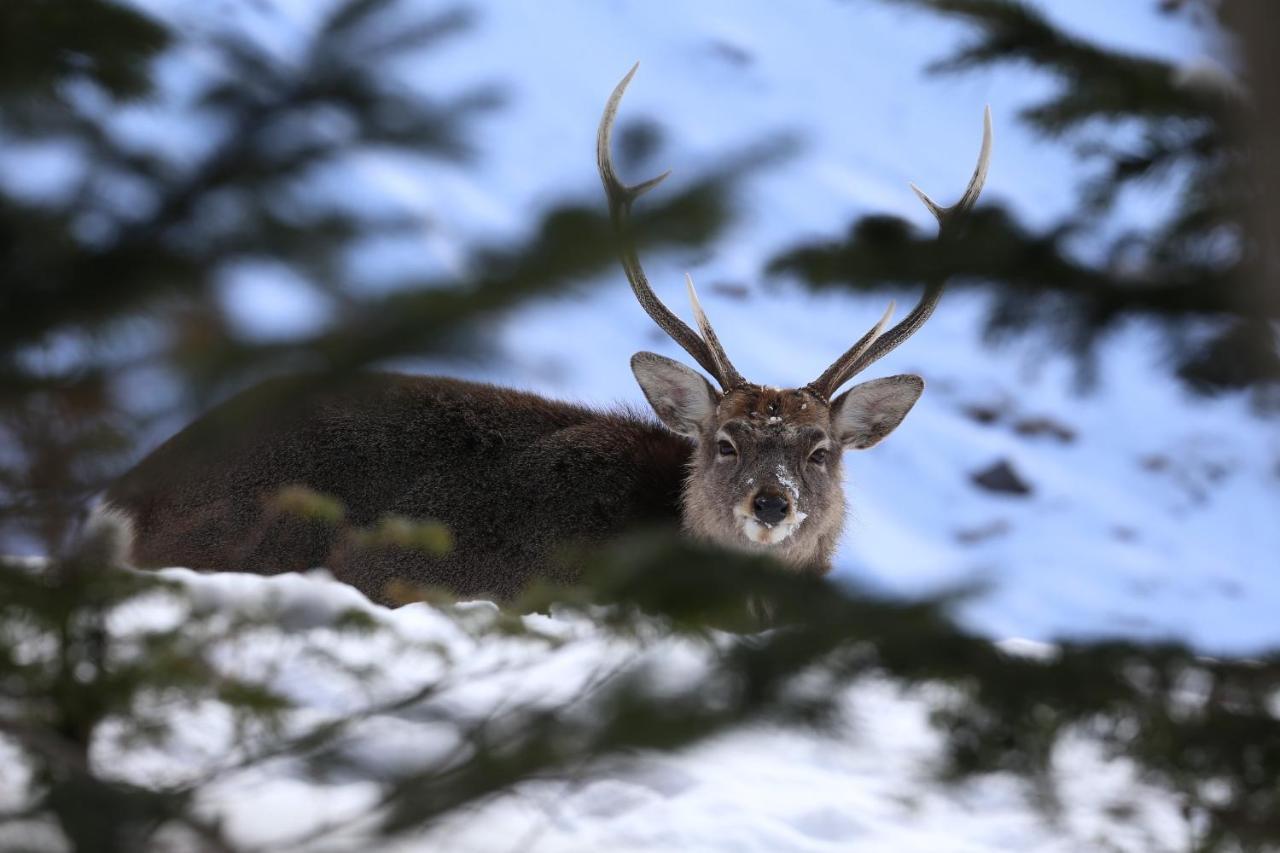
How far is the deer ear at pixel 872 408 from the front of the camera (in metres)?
6.67

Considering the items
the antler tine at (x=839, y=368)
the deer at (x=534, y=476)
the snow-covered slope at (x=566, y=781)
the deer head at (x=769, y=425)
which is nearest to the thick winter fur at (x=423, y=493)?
the deer at (x=534, y=476)

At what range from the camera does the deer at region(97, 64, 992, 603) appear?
6.22 meters

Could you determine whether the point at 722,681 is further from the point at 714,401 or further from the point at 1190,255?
the point at 714,401

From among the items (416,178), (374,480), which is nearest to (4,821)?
(374,480)

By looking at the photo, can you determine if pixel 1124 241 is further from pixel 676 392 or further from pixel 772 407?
pixel 676 392

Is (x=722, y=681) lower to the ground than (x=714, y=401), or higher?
lower

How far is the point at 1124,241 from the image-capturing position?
7.00 feet

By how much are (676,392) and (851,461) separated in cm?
743

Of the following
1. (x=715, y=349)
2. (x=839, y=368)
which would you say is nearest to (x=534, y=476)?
(x=715, y=349)

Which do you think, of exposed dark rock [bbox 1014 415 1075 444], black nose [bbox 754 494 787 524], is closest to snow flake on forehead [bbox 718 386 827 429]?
black nose [bbox 754 494 787 524]

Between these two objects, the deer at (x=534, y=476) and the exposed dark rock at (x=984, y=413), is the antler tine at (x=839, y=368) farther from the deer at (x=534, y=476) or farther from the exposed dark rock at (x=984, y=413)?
the exposed dark rock at (x=984, y=413)

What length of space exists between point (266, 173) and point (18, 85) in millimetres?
314

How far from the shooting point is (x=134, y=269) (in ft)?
5.11

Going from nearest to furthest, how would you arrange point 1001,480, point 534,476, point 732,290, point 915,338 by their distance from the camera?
1. point 534,476
2. point 1001,480
3. point 732,290
4. point 915,338
